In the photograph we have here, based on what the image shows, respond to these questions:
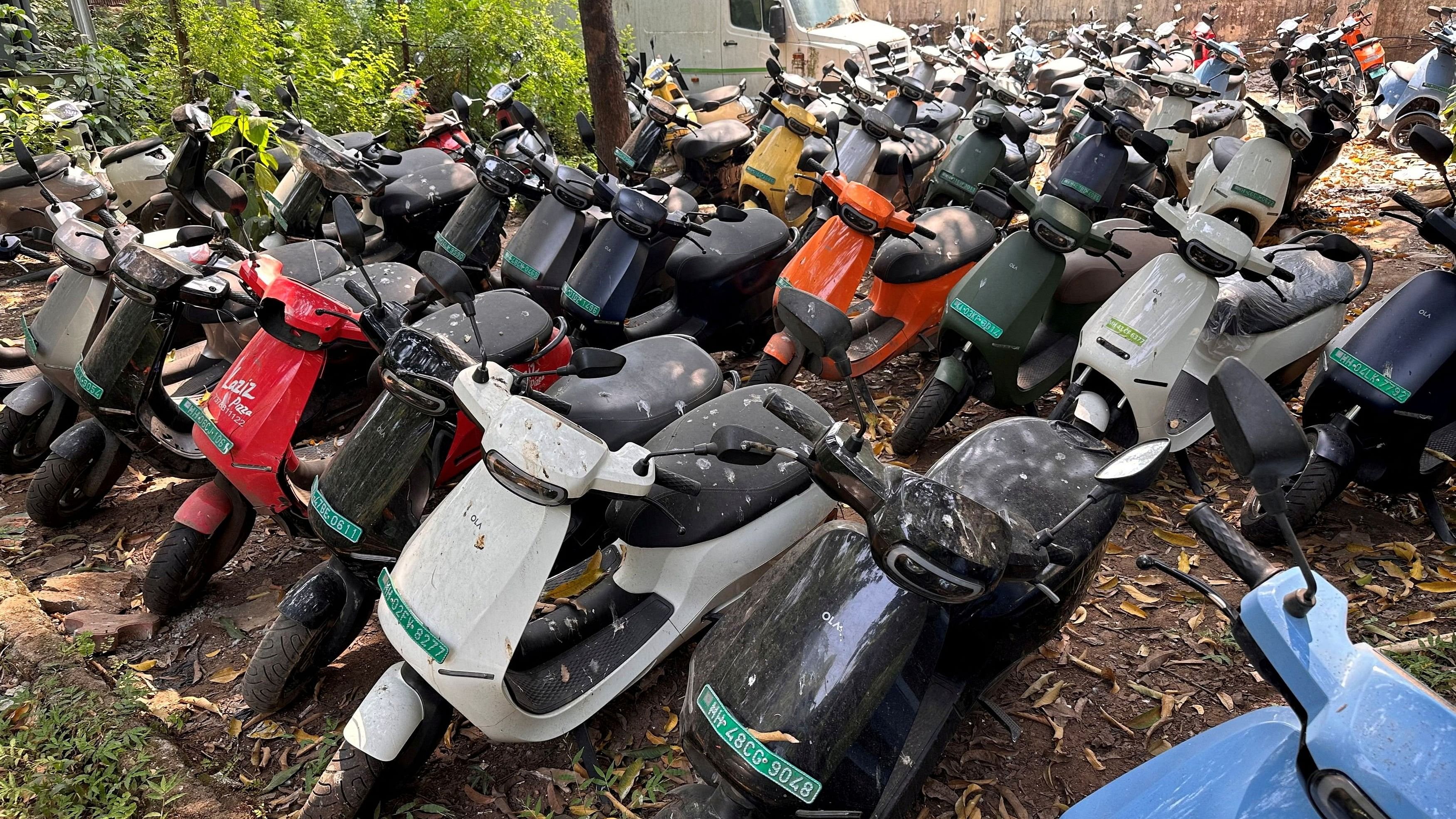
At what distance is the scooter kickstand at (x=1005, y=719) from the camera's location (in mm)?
2811

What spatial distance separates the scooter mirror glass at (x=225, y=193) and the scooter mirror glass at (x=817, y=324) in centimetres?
428

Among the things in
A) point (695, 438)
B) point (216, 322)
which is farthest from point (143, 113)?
point (695, 438)

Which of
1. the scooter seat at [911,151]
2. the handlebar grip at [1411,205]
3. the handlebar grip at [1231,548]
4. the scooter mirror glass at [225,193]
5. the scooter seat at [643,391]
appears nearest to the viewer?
the handlebar grip at [1231,548]

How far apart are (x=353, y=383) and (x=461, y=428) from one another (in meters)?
0.95

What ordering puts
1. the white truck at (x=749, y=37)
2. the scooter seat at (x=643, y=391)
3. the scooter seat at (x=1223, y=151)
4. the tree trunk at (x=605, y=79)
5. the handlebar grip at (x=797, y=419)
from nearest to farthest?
the handlebar grip at (x=797, y=419)
the scooter seat at (x=643, y=391)
the scooter seat at (x=1223, y=151)
the tree trunk at (x=605, y=79)
the white truck at (x=749, y=37)

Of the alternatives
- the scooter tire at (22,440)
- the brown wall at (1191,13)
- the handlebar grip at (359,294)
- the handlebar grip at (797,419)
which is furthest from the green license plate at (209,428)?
the brown wall at (1191,13)

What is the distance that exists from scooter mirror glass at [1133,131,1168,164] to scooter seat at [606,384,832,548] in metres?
2.98

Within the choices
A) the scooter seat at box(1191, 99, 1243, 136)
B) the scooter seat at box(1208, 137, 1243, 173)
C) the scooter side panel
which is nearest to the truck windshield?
the scooter seat at box(1191, 99, 1243, 136)

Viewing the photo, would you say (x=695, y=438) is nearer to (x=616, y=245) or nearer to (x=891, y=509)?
(x=891, y=509)

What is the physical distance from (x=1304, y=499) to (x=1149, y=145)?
88.3 inches

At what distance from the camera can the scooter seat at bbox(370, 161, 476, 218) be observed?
560cm

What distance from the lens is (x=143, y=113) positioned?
895cm

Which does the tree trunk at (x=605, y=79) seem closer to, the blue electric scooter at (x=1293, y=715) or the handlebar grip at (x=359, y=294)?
the handlebar grip at (x=359, y=294)

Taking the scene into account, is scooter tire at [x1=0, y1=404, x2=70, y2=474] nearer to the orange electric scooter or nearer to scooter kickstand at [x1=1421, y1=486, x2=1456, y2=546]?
the orange electric scooter
